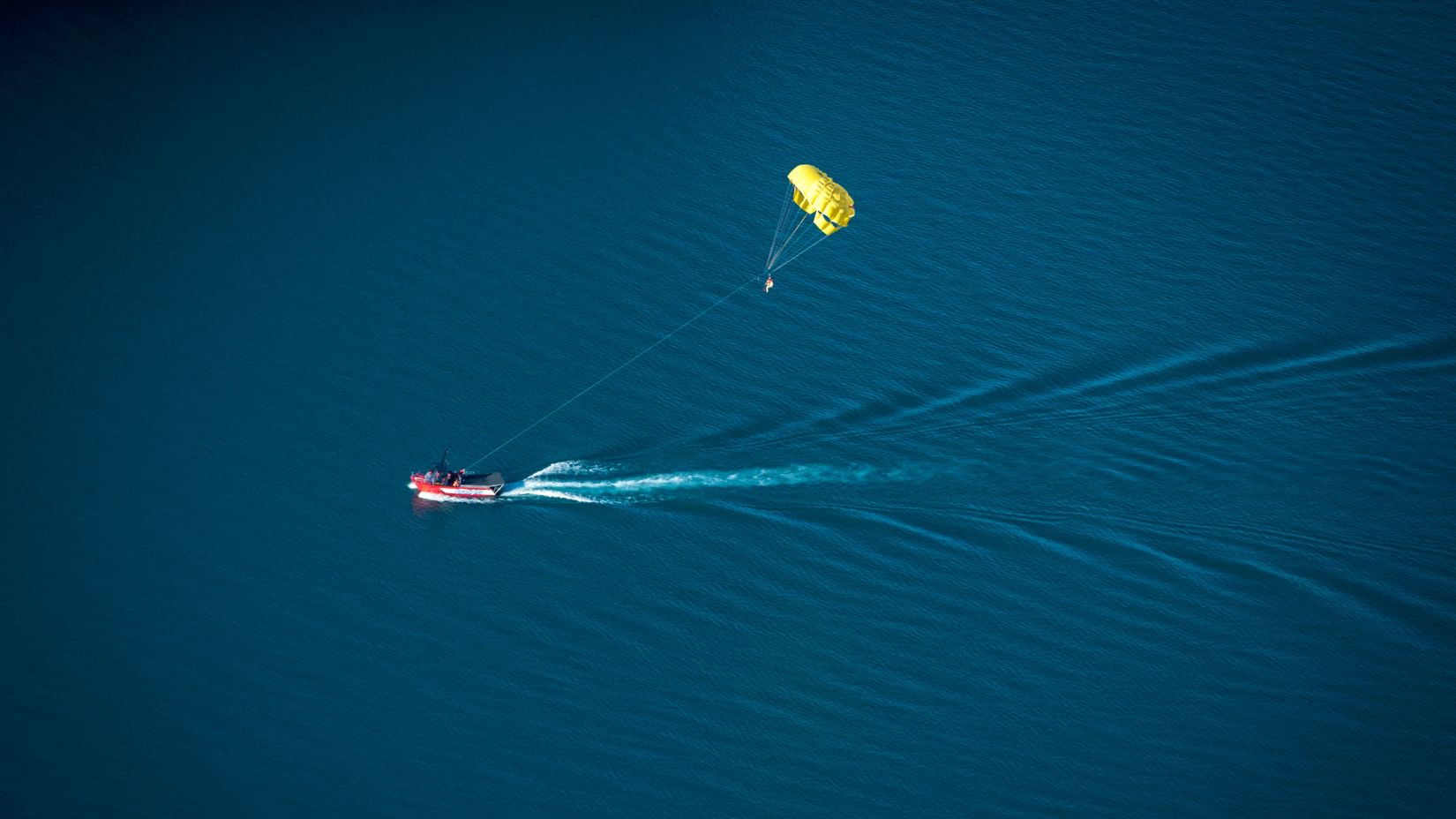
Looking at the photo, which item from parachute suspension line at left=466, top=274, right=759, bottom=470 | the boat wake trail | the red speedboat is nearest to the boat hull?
the red speedboat

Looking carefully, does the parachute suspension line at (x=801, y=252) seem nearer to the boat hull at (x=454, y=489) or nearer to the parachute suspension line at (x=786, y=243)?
the parachute suspension line at (x=786, y=243)

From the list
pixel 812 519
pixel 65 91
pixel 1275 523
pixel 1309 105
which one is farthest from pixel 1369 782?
pixel 65 91

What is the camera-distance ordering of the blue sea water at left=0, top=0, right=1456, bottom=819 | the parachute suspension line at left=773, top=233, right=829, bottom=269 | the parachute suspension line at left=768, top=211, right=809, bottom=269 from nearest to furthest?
the blue sea water at left=0, top=0, right=1456, bottom=819 → the parachute suspension line at left=768, top=211, right=809, bottom=269 → the parachute suspension line at left=773, top=233, right=829, bottom=269

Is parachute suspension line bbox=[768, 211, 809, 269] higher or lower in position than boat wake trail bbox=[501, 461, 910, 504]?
higher

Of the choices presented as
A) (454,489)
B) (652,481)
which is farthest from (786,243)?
(454,489)

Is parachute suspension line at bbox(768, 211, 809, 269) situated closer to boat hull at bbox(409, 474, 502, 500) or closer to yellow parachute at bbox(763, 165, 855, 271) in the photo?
yellow parachute at bbox(763, 165, 855, 271)

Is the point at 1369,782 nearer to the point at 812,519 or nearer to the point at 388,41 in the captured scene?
the point at 812,519

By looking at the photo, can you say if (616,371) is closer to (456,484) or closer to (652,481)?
(652,481)

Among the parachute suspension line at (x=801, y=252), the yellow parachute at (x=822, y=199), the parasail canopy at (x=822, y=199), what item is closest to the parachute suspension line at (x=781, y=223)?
the parachute suspension line at (x=801, y=252)
